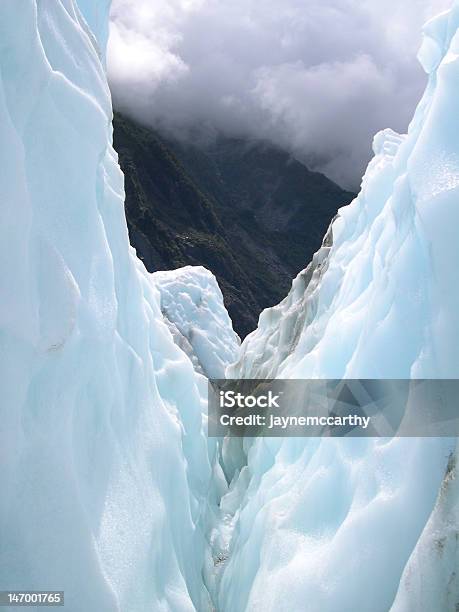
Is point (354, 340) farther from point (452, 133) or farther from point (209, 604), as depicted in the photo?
point (209, 604)

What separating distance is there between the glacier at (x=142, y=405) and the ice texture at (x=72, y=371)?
2 cm

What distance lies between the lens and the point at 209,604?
6422mm

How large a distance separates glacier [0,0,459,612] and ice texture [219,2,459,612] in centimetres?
2

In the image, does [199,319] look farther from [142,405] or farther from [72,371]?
[72,371]

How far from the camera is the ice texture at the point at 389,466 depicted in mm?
3881

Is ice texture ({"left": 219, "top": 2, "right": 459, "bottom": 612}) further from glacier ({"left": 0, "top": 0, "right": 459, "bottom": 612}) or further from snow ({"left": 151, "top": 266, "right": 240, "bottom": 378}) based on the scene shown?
snow ({"left": 151, "top": 266, "right": 240, "bottom": 378})

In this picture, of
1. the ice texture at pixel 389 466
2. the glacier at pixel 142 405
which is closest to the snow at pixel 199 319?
the glacier at pixel 142 405

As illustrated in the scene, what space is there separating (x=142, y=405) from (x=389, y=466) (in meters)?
2.87

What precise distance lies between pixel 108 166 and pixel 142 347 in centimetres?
230

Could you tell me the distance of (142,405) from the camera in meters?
6.05

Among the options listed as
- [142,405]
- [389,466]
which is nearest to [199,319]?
[142,405]

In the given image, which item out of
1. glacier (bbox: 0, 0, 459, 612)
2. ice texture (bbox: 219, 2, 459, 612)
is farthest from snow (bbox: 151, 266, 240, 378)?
ice texture (bbox: 219, 2, 459, 612)

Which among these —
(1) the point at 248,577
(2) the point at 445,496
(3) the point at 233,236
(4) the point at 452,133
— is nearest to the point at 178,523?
(1) the point at 248,577

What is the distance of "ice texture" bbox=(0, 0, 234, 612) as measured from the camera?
13.0 ft
